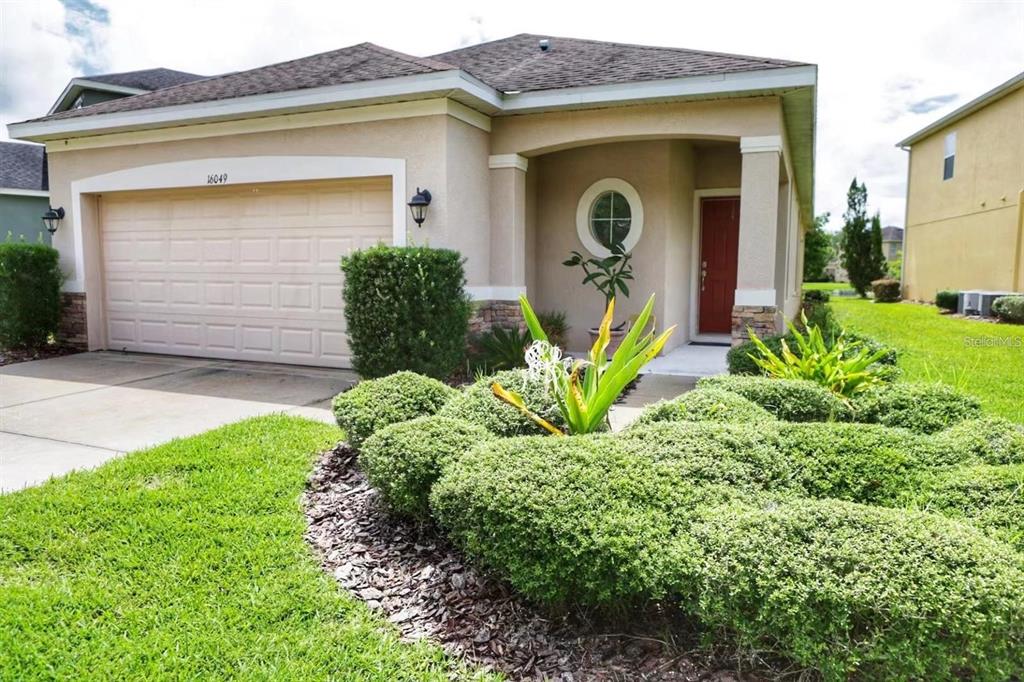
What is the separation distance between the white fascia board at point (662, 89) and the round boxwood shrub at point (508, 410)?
468cm

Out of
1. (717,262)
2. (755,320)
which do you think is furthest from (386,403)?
(717,262)

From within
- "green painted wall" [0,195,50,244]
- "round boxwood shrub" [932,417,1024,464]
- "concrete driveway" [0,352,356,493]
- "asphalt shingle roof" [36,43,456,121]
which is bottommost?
"concrete driveway" [0,352,356,493]

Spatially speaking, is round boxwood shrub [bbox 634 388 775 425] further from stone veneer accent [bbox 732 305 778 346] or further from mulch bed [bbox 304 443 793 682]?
stone veneer accent [bbox 732 305 778 346]

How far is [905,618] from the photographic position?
7.06 feet

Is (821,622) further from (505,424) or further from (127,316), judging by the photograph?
(127,316)

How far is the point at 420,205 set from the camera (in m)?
7.94

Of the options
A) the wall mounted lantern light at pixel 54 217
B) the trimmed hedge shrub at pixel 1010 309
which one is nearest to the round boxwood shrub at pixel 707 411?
the wall mounted lantern light at pixel 54 217

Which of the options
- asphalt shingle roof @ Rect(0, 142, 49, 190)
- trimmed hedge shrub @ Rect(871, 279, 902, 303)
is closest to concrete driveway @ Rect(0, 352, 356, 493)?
asphalt shingle roof @ Rect(0, 142, 49, 190)

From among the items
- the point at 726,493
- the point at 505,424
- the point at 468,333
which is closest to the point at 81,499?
the point at 505,424

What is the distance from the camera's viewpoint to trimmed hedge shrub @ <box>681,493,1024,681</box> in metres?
2.14

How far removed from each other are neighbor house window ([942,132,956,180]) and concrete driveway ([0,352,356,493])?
21144mm

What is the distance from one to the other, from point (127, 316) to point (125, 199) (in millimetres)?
1661

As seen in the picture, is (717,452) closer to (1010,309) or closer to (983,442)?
(983,442)

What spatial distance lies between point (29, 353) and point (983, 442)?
11.0 m
